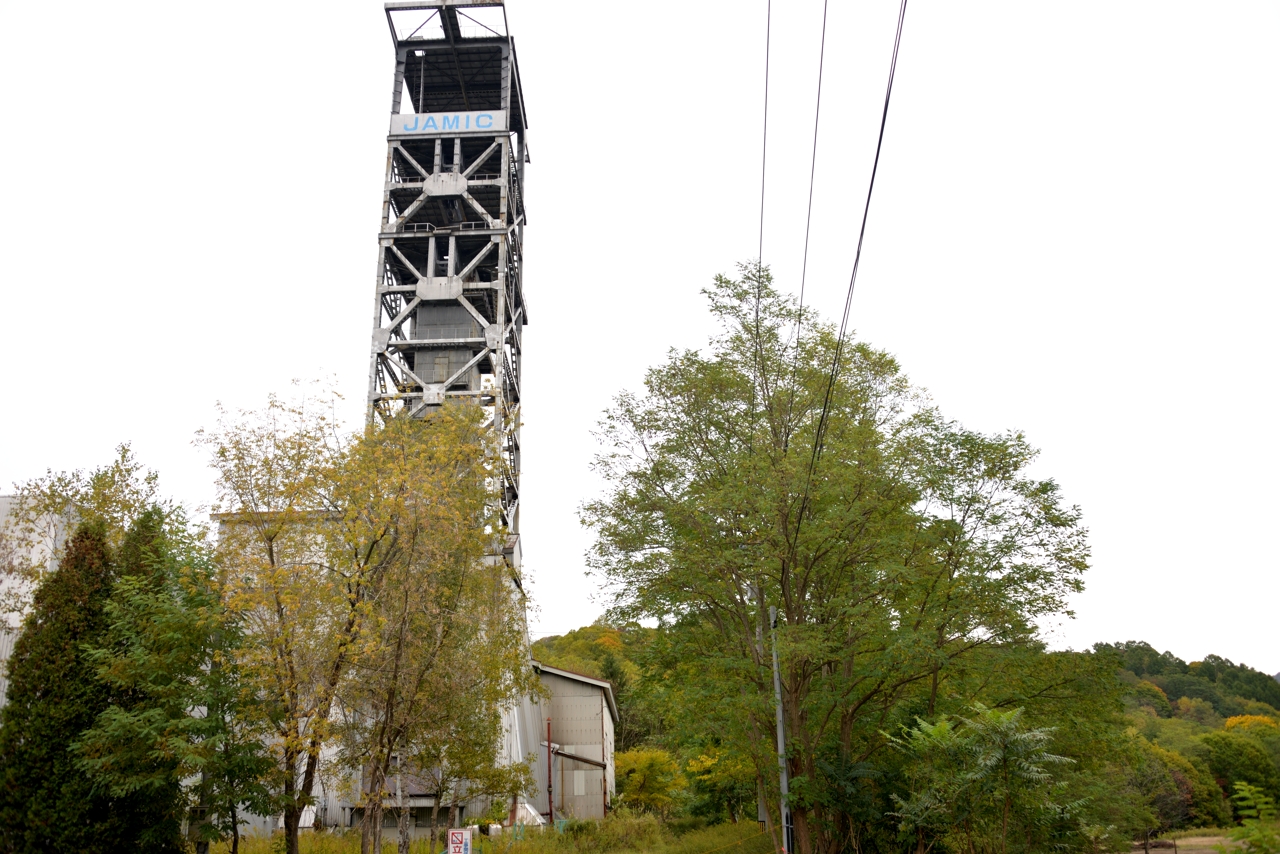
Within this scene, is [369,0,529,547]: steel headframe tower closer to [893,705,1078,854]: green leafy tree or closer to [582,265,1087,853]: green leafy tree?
[582,265,1087,853]: green leafy tree

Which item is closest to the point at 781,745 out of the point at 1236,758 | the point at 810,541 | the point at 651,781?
the point at 810,541

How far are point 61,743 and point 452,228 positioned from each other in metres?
36.7

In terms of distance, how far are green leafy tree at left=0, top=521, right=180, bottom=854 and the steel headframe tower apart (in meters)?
27.1

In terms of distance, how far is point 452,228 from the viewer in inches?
1959

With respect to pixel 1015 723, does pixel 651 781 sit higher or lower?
lower

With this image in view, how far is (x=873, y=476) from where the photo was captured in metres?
21.3

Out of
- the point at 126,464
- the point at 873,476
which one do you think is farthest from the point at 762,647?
the point at 126,464

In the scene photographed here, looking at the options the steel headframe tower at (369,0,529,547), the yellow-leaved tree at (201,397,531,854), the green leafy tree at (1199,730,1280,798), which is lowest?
the green leafy tree at (1199,730,1280,798)

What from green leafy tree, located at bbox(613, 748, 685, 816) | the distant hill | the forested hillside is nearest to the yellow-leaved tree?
the forested hillside

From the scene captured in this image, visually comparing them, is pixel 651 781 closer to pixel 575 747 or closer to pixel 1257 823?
pixel 575 747

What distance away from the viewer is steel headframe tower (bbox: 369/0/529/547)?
47.3 meters

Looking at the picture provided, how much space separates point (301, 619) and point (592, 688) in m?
33.1

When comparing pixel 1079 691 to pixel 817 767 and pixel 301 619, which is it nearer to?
pixel 817 767

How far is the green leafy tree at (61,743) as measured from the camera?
645 inches
